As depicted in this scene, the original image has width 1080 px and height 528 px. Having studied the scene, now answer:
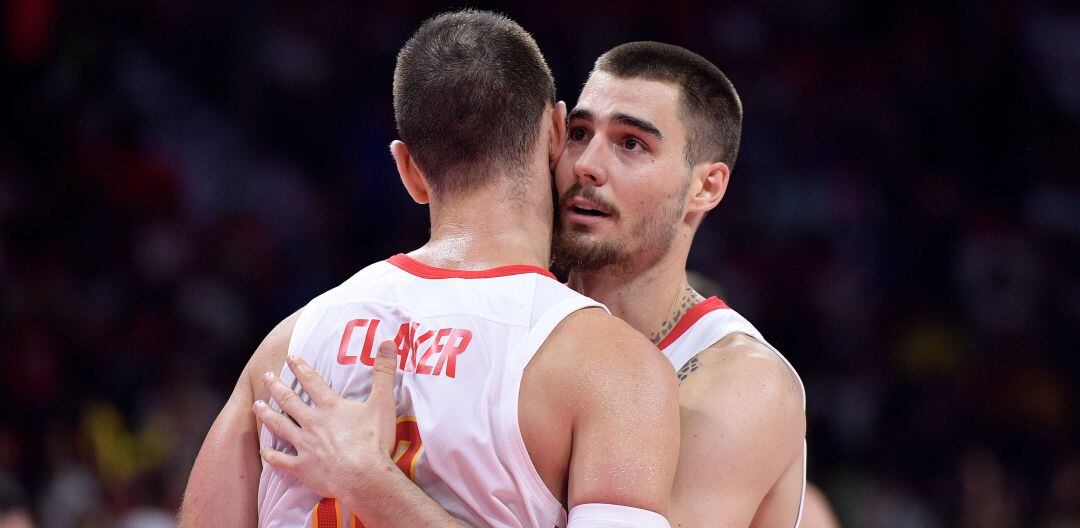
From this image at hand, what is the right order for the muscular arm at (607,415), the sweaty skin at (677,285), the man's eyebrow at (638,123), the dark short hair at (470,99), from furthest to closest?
the man's eyebrow at (638,123) < the sweaty skin at (677,285) < the dark short hair at (470,99) < the muscular arm at (607,415)

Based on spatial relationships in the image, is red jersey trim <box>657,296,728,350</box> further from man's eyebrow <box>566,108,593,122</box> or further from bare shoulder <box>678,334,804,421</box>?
man's eyebrow <box>566,108,593,122</box>

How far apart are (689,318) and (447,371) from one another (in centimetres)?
142

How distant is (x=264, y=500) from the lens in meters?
2.79

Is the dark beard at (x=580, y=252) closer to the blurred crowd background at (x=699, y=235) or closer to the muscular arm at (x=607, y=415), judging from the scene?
the muscular arm at (x=607, y=415)

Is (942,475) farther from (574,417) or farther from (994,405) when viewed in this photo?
(574,417)

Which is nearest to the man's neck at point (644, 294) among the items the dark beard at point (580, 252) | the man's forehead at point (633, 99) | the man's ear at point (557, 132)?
the dark beard at point (580, 252)

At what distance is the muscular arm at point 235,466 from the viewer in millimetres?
2871

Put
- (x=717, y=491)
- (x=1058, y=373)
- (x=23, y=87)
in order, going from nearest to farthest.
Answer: (x=717, y=491) < (x=1058, y=373) < (x=23, y=87)

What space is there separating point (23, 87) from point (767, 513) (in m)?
8.78

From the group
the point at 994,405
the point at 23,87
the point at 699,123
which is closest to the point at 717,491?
the point at 699,123

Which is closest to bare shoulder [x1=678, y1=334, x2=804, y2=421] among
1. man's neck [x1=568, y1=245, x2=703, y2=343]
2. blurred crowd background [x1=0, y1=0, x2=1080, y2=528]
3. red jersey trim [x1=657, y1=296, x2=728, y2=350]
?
red jersey trim [x1=657, y1=296, x2=728, y2=350]

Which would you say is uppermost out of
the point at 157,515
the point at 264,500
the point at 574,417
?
the point at 574,417

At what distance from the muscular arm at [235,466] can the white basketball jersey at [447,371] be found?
7 cm

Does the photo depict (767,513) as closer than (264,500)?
No
